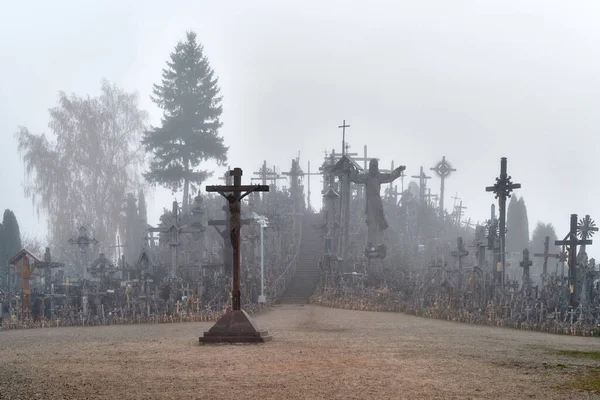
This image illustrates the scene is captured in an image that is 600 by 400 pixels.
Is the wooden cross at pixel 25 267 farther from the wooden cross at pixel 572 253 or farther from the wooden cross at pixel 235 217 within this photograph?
the wooden cross at pixel 572 253

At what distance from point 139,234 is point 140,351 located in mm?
41524

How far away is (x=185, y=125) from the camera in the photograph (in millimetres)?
60156

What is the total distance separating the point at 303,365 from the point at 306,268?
1116 inches

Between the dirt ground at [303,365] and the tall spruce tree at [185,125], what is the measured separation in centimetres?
3570

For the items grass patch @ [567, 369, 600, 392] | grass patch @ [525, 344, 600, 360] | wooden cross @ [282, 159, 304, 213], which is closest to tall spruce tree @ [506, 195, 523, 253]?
wooden cross @ [282, 159, 304, 213]

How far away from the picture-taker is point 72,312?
29.5m

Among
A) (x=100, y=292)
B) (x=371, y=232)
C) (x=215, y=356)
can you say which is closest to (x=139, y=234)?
(x=371, y=232)

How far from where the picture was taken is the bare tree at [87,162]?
5759 centimetres

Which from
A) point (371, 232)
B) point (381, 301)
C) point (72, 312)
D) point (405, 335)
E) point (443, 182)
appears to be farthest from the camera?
point (443, 182)

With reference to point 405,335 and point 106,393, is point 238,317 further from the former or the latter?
point 106,393

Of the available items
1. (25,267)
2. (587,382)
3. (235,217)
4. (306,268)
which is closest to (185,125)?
(306,268)

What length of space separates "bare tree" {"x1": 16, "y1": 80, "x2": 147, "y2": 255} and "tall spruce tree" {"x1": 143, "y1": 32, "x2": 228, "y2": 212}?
7.22ft

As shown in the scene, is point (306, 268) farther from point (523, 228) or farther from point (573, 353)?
point (523, 228)

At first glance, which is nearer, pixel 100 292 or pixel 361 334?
pixel 361 334
